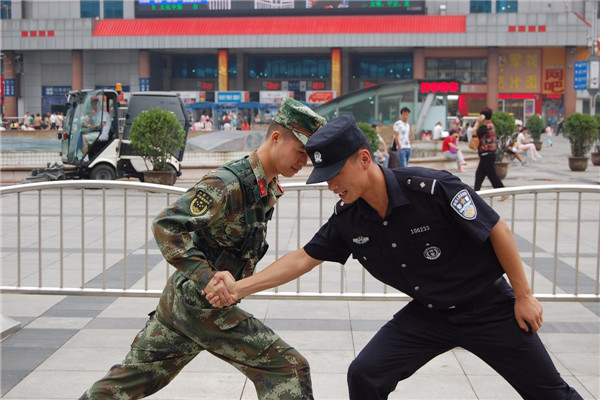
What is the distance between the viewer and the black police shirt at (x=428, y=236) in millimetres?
2824

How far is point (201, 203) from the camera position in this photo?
285cm

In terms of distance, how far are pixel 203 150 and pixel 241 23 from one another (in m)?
33.8

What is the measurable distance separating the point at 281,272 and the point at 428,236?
63 centimetres

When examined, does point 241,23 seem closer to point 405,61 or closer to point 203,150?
point 405,61

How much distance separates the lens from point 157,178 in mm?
17125

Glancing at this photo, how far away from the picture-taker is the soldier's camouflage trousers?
9.79 ft

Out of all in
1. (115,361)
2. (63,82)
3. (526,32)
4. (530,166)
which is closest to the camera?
(115,361)

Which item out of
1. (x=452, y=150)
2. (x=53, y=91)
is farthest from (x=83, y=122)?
(x=53, y=91)

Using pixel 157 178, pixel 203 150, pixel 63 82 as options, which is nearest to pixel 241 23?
pixel 63 82

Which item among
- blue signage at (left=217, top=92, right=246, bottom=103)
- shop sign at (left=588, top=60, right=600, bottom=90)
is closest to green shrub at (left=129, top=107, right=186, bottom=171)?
shop sign at (left=588, top=60, right=600, bottom=90)

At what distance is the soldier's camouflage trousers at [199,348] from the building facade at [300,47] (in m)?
51.8

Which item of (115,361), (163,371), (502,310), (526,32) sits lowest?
(115,361)

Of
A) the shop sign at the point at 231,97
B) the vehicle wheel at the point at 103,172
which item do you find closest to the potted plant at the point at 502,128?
the vehicle wheel at the point at 103,172

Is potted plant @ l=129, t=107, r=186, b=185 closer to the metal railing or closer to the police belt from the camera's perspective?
the metal railing
